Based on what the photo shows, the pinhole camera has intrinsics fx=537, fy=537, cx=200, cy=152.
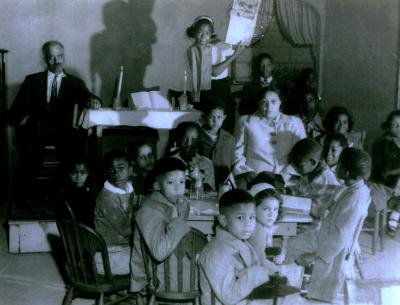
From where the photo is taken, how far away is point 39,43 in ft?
20.8

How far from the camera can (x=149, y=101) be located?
16.8 feet

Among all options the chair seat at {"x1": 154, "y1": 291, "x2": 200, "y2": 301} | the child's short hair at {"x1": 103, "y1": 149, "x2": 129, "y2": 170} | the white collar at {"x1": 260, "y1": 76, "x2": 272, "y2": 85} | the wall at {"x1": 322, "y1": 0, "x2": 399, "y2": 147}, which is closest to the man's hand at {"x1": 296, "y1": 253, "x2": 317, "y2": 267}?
the chair seat at {"x1": 154, "y1": 291, "x2": 200, "y2": 301}

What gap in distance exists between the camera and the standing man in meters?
4.86

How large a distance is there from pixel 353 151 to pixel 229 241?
904mm

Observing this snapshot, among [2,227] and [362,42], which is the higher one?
[362,42]

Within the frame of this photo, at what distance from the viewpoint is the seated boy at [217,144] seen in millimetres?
4098

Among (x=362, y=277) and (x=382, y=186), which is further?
(x=382, y=186)

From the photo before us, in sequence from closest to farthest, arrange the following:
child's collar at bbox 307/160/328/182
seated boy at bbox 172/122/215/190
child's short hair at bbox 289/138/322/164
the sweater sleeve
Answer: the sweater sleeve, child's collar at bbox 307/160/328/182, child's short hair at bbox 289/138/322/164, seated boy at bbox 172/122/215/190

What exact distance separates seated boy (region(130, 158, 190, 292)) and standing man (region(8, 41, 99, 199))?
2.48m

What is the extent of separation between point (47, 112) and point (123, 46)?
1.84m

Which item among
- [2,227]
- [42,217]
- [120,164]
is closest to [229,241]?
[120,164]

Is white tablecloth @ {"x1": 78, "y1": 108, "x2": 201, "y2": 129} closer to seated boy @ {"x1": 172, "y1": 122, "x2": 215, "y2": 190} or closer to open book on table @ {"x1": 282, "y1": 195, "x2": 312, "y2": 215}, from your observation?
seated boy @ {"x1": 172, "y1": 122, "x2": 215, "y2": 190}

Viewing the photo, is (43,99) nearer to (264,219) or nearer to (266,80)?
(266,80)

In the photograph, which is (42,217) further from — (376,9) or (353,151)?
(376,9)
